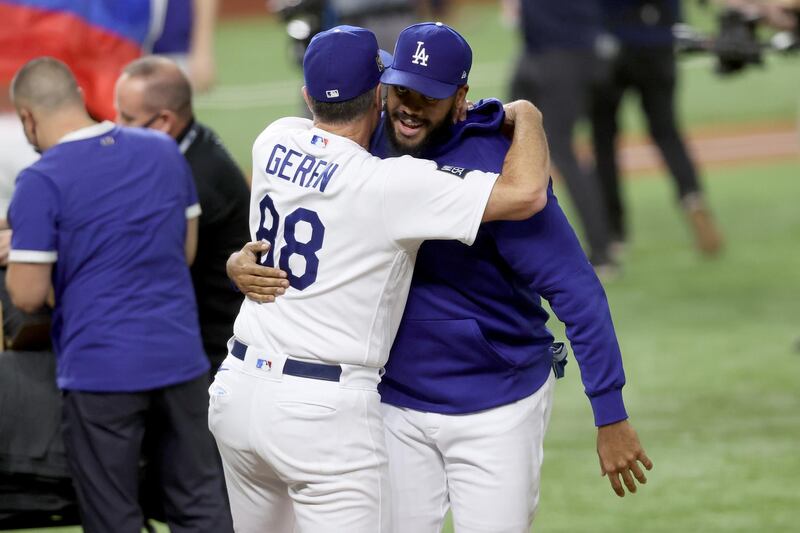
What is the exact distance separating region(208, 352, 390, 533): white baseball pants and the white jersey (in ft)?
0.25

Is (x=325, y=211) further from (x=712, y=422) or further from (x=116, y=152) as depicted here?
(x=712, y=422)

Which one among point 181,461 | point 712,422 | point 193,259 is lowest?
point 712,422

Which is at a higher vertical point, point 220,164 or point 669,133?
point 220,164

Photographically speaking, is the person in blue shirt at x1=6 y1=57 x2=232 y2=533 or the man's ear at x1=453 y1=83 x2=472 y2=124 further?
the person in blue shirt at x1=6 y1=57 x2=232 y2=533

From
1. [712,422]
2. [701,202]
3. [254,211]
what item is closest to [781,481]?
[712,422]

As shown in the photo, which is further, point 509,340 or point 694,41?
point 694,41

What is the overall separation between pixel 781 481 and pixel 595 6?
4.58 metres

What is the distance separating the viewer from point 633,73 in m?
10.1

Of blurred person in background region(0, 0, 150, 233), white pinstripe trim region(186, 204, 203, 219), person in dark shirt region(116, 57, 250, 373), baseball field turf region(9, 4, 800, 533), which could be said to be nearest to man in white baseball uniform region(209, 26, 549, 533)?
white pinstripe trim region(186, 204, 203, 219)

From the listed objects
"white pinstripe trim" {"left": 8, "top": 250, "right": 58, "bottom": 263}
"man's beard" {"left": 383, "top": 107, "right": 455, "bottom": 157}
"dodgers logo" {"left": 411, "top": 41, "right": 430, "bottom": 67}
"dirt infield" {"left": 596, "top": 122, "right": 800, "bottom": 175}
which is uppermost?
"dodgers logo" {"left": 411, "top": 41, "right": 430, "bottom": 67}

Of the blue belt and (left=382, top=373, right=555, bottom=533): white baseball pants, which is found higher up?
the blue belt

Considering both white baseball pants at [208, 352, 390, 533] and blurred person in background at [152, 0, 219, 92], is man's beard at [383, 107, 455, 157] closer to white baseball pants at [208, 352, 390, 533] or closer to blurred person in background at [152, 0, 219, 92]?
white baseball pants at [208, 352, 390, 533]

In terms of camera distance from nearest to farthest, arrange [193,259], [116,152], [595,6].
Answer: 1. [116,152]
2. [193,259]
3. [595,6]

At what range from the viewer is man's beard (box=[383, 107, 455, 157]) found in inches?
142
